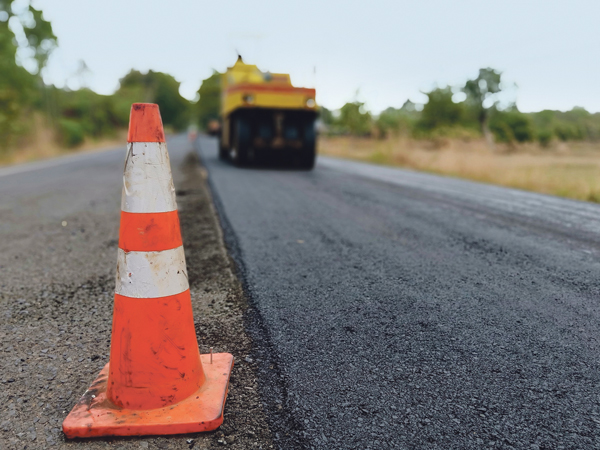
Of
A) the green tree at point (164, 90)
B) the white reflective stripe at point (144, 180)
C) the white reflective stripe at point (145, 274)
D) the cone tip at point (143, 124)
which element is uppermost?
the green tree at point (164, 90)

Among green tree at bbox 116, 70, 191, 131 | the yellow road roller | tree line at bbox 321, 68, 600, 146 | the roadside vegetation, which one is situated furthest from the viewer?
green tree at bbox 116, 70, 191, 131

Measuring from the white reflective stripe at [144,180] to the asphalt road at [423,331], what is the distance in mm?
772

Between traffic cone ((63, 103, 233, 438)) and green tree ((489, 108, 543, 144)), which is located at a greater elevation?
green tree ((489, 108, 543, 144))

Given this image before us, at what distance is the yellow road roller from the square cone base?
8913 mm

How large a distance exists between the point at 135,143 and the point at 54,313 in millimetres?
1260

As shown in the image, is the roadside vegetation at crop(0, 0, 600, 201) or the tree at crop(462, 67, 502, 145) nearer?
the roadside vegetation at crop(0, 0, 600, 201)

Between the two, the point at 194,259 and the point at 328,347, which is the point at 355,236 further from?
the point at 328,347

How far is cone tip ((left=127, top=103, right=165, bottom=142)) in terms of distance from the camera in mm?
1594

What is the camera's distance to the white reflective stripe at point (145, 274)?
158 cm

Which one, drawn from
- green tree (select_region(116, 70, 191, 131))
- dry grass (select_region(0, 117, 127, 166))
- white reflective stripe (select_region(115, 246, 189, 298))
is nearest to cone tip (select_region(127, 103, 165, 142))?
white reflective stripe (select_region(115, 246, 189, 298))

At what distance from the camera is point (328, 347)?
193 cm

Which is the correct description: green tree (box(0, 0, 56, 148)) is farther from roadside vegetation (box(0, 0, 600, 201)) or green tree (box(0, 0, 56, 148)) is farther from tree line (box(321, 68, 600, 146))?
tree line (box(321, 68, 600, 146))

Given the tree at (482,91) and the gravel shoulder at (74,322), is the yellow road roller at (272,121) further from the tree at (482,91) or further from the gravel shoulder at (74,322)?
the tree at (482,91)

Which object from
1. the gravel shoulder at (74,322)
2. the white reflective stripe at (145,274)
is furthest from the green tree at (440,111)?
the white reflective stripe at (145,274)
